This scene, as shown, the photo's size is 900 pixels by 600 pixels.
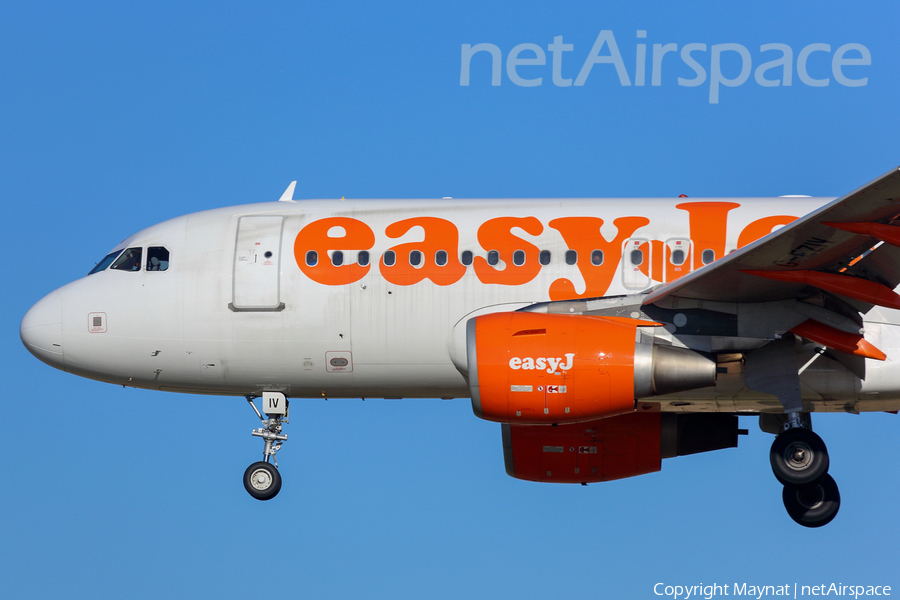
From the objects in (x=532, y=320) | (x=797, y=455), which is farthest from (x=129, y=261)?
(x=797, y=455)

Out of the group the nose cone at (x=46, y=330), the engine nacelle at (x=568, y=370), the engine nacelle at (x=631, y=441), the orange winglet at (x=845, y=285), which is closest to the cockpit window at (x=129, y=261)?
the nose cone at (x=46, y=330)

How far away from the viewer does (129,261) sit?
18172 millimetres

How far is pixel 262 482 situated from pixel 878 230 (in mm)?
9448

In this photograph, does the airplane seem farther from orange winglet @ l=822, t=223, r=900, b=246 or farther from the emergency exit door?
orange winglet @ l=822, t=223, r=900, b=246

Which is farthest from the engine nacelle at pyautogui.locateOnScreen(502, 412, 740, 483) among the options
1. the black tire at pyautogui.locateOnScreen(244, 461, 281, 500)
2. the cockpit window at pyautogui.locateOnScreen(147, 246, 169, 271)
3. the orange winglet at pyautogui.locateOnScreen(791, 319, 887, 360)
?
the cockpit window at pyautogui.locateOnScreen(147, 246, 169, 271)

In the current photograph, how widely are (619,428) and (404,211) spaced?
15.3ft

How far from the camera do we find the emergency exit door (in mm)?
17250

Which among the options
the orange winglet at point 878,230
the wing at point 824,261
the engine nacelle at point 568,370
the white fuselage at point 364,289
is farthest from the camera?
the white fuselage at point 364,289

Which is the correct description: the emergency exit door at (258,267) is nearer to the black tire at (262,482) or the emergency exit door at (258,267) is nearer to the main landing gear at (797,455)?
the black tire at (262,482)

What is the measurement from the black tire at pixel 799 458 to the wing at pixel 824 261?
75.0 inches

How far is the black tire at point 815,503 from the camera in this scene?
56.4 feet

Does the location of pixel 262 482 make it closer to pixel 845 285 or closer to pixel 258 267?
pixel 258 267

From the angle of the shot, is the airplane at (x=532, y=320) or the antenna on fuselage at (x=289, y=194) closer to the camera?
the airplane at (x=532, y=320)

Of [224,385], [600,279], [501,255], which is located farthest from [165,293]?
[600,279]
